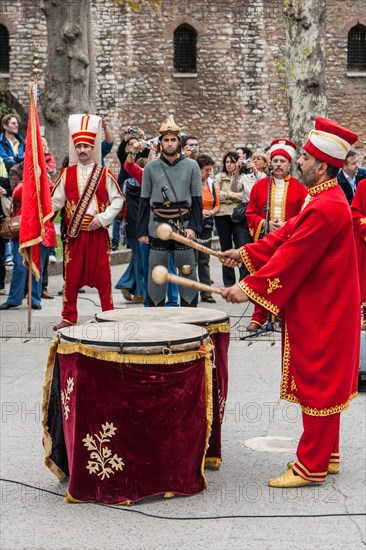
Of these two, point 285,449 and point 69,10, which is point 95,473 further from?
point 69,10

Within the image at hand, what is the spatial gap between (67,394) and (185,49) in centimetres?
2729

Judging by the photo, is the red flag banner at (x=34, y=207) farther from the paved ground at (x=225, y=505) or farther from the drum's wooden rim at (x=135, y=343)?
the drum's wooden rim at (x=135, y=343)

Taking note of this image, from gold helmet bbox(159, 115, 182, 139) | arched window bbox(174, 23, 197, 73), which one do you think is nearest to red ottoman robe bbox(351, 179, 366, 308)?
gold helmet bbox(159, 115, 182, 139)

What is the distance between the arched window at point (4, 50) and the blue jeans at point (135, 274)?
2062 cm

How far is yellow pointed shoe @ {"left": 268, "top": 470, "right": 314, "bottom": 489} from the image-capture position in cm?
588

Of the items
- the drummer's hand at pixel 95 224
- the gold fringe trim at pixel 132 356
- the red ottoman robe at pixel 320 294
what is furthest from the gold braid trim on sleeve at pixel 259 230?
the gold fringe trim at pixel 132 356

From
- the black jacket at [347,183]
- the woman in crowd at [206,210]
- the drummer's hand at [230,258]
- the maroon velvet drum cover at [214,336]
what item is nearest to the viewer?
the drummer's hand at [230,258]

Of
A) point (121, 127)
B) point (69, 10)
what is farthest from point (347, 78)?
point (69, 10)

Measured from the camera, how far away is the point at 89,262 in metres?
10.2

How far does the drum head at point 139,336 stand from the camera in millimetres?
5457

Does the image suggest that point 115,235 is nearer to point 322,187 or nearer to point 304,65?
point 304,65

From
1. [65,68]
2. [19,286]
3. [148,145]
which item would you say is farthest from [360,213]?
[65,68]

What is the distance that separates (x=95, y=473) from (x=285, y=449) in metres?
1.50

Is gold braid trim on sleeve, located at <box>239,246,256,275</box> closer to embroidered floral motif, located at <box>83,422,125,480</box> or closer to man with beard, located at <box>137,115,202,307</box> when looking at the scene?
embroidered floral motif, located at <box>83,422,125,480</box>
